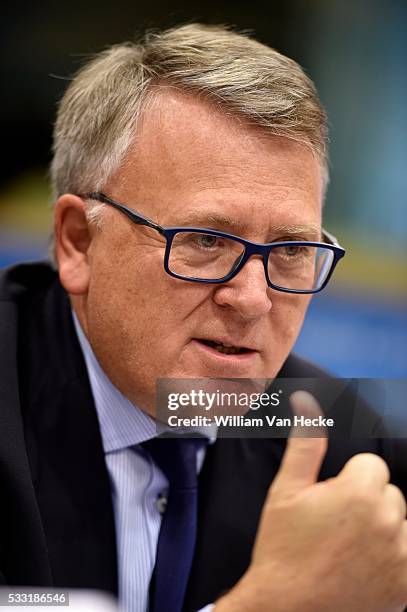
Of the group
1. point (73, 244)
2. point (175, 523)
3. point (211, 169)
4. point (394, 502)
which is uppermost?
point (211, 169)

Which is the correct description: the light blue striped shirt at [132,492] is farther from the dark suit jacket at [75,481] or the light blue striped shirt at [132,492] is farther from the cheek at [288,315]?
the cheek at [288,315]

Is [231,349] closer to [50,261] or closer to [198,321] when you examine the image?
[198,321]

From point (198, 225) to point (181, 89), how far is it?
198mm

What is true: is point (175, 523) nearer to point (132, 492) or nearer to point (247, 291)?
point (132, 492)

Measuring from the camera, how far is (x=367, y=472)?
0.71 m

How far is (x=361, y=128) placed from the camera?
2.12 m

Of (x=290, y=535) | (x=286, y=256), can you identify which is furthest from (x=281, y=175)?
(x=290, y=535)

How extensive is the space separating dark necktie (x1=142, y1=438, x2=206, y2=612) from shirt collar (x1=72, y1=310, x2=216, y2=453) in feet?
0.07

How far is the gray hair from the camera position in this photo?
0.96 m

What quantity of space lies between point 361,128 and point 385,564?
5.35 feet

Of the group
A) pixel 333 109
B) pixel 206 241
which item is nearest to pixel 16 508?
pixel 206 241

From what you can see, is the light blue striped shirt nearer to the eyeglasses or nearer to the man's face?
the man's face

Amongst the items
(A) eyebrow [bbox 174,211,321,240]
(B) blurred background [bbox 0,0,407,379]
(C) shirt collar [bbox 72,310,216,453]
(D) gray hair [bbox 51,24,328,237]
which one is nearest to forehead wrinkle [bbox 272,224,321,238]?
(A) eyebrow [bbox 174,211,321,240]

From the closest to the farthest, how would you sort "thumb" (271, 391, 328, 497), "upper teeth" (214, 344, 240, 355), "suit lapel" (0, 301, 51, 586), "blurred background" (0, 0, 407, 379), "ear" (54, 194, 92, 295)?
"thumb" (271, 391, 328, 497)
"suit lapel" (0, 301, 51, 586)
"upper teeth" (214, 344, 240, 355)
"ear" (54, 194, 92, 295)
"blurred background" (0, 0, 407, 379)
